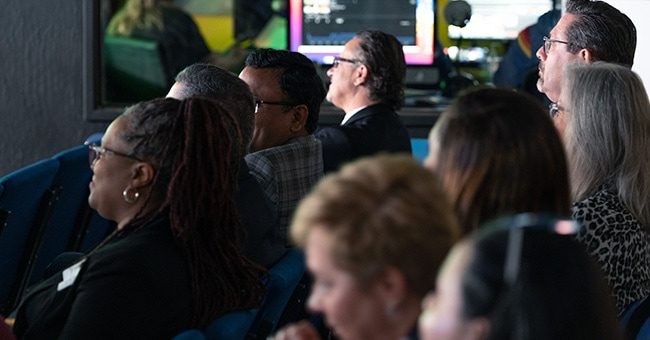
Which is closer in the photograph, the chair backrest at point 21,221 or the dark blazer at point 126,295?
the dark blazer at point 126,295

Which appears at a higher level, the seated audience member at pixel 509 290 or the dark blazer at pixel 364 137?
the seated audience member at pixel 509 290

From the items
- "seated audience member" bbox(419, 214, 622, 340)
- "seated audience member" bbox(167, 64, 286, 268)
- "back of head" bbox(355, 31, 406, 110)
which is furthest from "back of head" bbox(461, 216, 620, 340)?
"back of head" bbox(355, 31, 406, 110)

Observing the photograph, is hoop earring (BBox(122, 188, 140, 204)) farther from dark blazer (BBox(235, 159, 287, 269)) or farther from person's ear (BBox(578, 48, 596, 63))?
person's ear (BBox(578, 48, 596, 63))

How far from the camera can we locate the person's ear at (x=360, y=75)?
4.63 metres

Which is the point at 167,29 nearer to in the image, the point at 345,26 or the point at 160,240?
the point at 345,26

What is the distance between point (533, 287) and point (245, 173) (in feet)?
6.19

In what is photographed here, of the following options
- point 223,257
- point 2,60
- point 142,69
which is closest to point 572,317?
point 223,257

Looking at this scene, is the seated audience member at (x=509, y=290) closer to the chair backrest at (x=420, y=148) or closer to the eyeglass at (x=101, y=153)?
the eyeglass at (x=101, y=153)

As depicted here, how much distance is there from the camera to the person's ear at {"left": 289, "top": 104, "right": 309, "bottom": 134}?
3.84 metres

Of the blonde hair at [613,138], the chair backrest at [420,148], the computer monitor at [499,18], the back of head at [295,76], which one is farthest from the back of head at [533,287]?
the computer monitor at [499,18]

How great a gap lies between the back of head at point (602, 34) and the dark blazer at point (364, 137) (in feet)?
2.96

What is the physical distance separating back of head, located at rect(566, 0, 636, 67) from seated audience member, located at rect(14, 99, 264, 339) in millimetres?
1557

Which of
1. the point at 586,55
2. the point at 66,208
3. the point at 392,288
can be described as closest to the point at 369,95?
the point at 586,55

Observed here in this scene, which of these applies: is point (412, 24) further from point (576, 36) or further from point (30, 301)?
point (30, 301)
